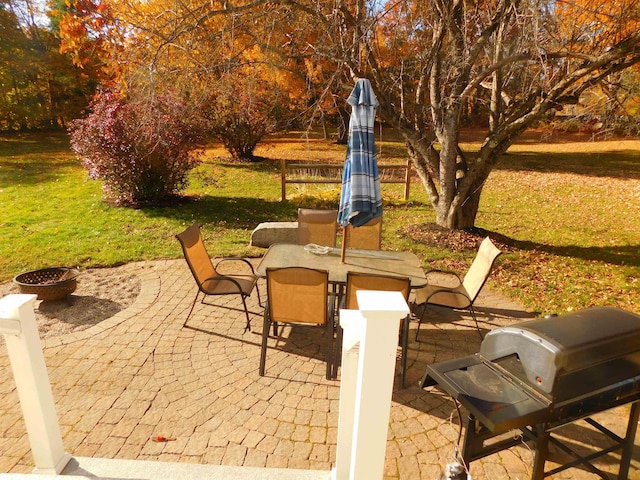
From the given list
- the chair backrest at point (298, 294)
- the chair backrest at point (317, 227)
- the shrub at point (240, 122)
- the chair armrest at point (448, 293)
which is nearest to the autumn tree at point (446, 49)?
the chair backrest at point (317, 227)

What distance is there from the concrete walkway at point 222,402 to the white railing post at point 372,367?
0.98 meters

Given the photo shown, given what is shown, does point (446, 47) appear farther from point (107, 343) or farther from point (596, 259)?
point (107, 343)

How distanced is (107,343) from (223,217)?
591 centimetres

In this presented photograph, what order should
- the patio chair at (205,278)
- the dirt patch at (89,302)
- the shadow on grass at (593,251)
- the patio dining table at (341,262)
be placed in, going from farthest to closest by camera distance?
the shadow on grass at (593,251) < the dirt patch at (89,302) < the patio chair at (205,278) < the patio dining table at (341,262)

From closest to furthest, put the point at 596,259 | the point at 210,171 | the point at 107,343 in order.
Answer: the point at 107,343
the point at 596,259
the point at 210,171

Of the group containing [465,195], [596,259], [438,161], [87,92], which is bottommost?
[596,259]

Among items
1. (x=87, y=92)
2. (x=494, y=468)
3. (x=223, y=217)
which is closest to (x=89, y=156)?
(x=223, y=217)

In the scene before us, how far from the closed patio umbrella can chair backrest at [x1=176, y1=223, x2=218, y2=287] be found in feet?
6.15

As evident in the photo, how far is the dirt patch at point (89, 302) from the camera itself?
16.6ft

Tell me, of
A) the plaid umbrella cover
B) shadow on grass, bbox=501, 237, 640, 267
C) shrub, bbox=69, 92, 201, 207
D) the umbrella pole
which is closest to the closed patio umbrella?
the plaid umbrella cover

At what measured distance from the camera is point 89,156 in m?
10.4

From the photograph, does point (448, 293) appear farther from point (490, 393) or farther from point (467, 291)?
point (490, 393)

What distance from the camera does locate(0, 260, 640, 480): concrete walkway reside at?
3113mm

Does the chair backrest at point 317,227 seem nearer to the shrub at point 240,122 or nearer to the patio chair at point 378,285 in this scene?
the patio chair at point 378,285
